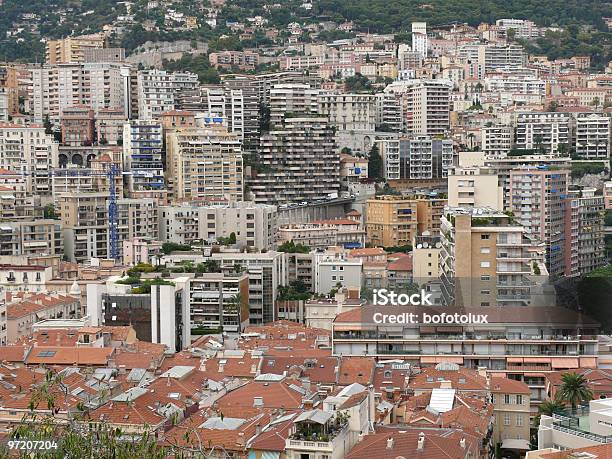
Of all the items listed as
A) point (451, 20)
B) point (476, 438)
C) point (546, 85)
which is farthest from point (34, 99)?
point (476, 438)

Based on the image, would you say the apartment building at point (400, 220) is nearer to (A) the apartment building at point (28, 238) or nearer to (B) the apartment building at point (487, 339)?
(A) the apartment building at point (28, 238)

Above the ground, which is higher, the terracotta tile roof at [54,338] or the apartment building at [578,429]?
the apartment building at [578,429]

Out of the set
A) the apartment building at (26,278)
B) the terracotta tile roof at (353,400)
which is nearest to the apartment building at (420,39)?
the apartment building at (26,278)

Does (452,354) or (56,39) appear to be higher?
(56,39)

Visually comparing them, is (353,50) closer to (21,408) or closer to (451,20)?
(451,20)

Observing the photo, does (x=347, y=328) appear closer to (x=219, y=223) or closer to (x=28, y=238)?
(x=219, y=223)

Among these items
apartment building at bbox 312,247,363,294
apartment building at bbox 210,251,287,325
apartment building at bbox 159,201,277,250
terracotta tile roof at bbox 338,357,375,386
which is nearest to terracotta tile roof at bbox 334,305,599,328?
terracotta tile roof at bbox 338,357,375,386
